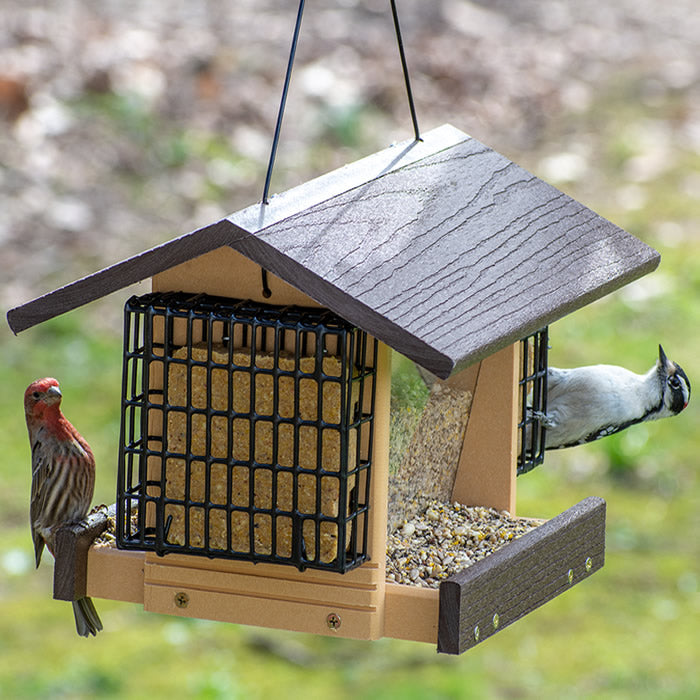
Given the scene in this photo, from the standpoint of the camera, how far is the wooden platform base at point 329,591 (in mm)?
3164

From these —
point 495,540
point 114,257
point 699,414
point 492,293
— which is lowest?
point 699,414

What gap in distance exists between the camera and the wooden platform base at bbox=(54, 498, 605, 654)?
→ 316cm

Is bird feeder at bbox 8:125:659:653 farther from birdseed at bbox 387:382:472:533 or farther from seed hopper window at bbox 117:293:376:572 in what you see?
birdseed at bbox 387:382:472:533

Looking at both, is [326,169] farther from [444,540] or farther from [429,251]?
[429,251]

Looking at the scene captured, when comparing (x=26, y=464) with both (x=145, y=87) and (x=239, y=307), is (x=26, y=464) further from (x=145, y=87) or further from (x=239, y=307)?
(x=239, y=307)

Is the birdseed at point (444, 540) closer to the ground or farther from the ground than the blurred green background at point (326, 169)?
farther from the ground

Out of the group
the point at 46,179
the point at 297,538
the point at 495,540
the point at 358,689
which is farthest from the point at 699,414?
the point at 297,538

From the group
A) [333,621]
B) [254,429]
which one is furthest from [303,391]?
[333,621]

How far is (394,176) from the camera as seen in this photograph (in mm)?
3461

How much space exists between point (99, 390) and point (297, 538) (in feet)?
18.6

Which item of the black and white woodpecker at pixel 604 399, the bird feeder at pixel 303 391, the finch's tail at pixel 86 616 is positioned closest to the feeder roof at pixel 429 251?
the bird feeder at pixel 303 391

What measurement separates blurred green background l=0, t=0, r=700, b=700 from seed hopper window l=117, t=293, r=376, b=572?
374 centimetres

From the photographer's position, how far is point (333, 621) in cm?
319

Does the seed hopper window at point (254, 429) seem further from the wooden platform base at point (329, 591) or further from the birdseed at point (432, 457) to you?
the birdseed at point (432, 457)
